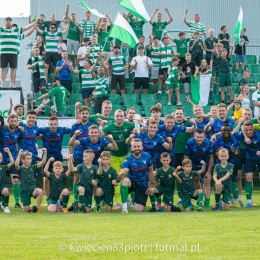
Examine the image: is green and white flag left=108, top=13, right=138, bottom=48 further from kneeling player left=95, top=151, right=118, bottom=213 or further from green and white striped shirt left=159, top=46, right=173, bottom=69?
kneeling player left=95, top=151, right=118, bottom=213

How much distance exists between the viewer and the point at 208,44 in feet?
81.5

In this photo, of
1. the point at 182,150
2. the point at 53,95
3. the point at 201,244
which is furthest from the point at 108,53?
the point at 201,244

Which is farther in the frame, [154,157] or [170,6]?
[170,6]

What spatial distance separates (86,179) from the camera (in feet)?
49.8

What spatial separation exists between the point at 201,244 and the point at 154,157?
5.85 m

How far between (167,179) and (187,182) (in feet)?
1.28

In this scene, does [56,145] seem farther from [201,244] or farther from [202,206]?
[201,244]

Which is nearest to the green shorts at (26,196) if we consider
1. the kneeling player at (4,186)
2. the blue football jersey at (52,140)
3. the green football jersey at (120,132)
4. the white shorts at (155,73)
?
the kneeling player at (4,186)

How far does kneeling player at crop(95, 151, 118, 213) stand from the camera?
15141 mm

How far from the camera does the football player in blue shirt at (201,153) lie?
16.1 meters

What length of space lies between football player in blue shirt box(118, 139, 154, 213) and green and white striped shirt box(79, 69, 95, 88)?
6.78m

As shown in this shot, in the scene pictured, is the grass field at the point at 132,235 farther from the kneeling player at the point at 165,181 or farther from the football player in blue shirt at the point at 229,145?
the football player in blue shirt at the point at 229,145

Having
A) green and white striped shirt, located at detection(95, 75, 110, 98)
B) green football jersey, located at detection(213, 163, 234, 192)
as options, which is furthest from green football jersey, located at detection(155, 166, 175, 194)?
green and white striped shirt, located at detection(95, 75, 110, 98)

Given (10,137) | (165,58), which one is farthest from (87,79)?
(10,137)
